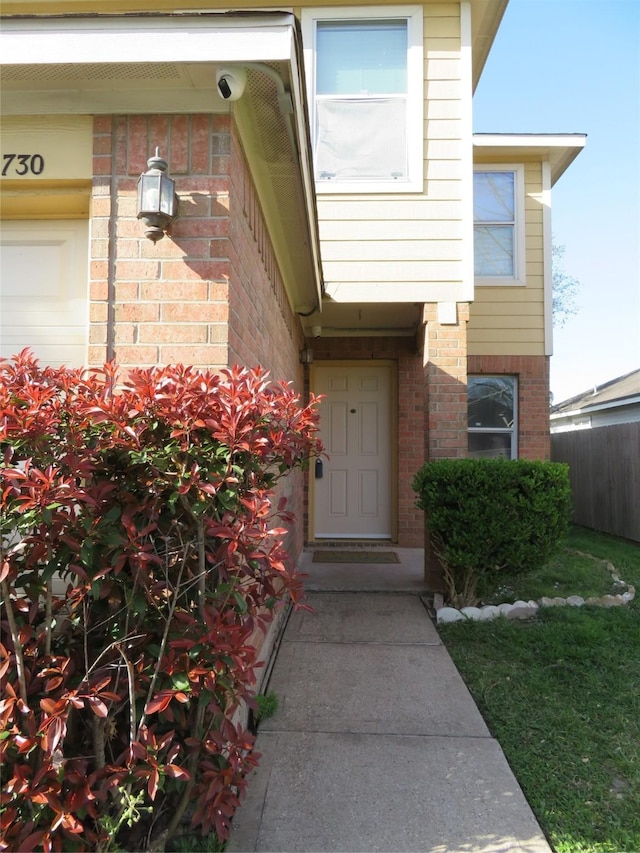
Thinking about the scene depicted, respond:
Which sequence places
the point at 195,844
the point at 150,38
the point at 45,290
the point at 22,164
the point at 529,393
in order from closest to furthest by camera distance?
the point at 195,844 → the point at 150,38 → the point at 22,164 → the point at 45,290 → the point at 529,393

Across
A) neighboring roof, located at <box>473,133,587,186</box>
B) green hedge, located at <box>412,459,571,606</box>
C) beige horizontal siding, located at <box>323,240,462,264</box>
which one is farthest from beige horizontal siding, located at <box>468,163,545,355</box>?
green hedge, located at <box>412,459,571,606</box>

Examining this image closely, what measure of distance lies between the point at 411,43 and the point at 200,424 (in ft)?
18.6

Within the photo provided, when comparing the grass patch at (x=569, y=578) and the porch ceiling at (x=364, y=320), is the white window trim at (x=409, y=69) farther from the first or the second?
the grass patch at (x=569, y=578)

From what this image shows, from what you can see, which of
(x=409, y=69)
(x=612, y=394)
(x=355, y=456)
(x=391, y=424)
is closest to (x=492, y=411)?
(x=391, y=424)

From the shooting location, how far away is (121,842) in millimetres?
1872

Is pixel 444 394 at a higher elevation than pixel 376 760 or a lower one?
higher

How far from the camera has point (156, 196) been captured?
2312mm

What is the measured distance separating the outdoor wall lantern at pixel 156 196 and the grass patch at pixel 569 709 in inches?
115

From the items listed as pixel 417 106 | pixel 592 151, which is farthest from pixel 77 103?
pixel 592 151

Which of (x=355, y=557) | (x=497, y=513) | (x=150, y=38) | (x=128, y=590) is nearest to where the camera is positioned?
(x=128, y=590)

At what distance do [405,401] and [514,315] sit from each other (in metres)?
2.08

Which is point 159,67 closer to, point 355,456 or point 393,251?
point 393,251

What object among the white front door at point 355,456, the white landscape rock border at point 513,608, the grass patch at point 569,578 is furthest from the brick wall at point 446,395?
the white front door at point 355,456

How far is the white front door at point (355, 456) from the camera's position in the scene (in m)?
7.69
